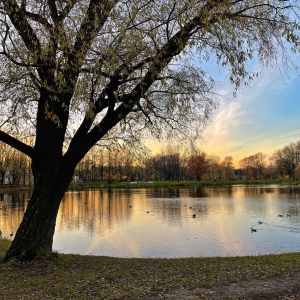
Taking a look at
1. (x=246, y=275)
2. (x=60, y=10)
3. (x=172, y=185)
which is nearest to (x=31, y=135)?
(x=60, y=10)

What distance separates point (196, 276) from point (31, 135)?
6622 millimetres

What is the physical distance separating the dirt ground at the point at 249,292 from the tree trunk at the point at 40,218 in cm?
379

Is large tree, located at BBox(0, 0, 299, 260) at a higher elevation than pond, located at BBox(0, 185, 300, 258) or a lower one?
higher

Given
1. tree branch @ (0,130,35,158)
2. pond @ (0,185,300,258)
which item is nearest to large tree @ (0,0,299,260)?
tree branch @ (0,130,35,158)

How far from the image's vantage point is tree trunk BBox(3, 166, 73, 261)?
7613 millimetres

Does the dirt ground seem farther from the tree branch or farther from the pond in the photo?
the pond

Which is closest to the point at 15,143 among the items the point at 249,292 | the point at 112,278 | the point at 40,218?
the point at 40,218

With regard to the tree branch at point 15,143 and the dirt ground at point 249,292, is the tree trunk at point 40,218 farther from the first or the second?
the dirt ground at point 249,292

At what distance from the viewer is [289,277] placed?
6.19 metres

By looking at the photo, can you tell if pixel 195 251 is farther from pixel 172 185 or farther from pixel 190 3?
pixel 172 185

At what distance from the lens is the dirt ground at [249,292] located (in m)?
5.01

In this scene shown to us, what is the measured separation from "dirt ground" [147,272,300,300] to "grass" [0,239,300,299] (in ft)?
0.69

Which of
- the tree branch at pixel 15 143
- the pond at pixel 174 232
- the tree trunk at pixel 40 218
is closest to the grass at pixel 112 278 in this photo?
the tree trunk at pixel 40 218

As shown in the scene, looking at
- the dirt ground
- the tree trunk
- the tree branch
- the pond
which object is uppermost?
the tree branch
